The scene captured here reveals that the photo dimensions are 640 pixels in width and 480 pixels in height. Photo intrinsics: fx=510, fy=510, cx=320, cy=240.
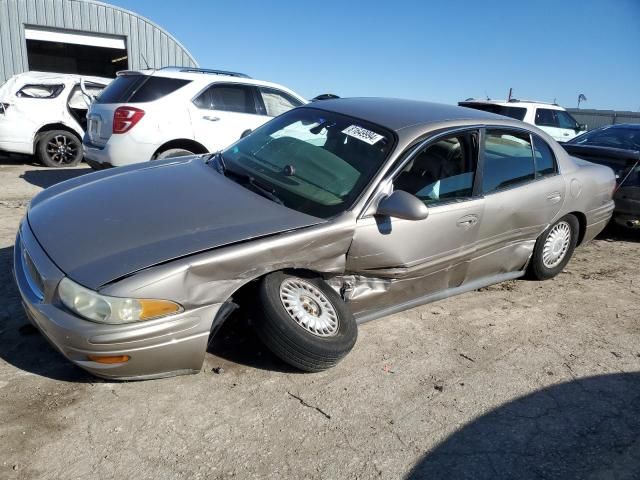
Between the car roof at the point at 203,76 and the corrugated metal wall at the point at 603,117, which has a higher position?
the car roof at the point at 203,76

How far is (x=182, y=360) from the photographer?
8.41ft

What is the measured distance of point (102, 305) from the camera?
7.61ft

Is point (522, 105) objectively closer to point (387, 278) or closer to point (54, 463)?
point (387, 278)

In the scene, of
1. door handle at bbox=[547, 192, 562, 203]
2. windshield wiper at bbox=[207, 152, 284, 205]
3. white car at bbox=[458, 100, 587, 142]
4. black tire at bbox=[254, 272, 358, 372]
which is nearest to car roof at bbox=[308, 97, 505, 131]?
door handle at bbox=[547, 192, 562, 203]

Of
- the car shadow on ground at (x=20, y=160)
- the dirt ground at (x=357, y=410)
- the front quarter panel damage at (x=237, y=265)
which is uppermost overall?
the front quarter panel damage at (x=237, y=265)

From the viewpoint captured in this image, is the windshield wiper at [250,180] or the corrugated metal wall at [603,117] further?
the corrugated metal wall at [603,117]

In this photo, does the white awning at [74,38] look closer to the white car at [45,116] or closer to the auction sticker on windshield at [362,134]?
the white car at [45,116]

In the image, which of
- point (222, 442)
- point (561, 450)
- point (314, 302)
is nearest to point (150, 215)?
point (314, 302)

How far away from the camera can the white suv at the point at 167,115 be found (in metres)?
6.12

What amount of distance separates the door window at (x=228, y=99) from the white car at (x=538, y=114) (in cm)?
561

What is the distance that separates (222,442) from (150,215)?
1282 mm

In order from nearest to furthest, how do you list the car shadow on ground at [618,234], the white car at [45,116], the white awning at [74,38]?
the car shadow on ground at [618,234] → the white car at [45,116] → the white awning at [74,38]

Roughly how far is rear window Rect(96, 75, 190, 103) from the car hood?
3.09 metres

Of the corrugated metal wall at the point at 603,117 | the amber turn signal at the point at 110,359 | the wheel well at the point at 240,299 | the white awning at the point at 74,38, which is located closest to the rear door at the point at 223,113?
the wheel well at the point at 240,299
